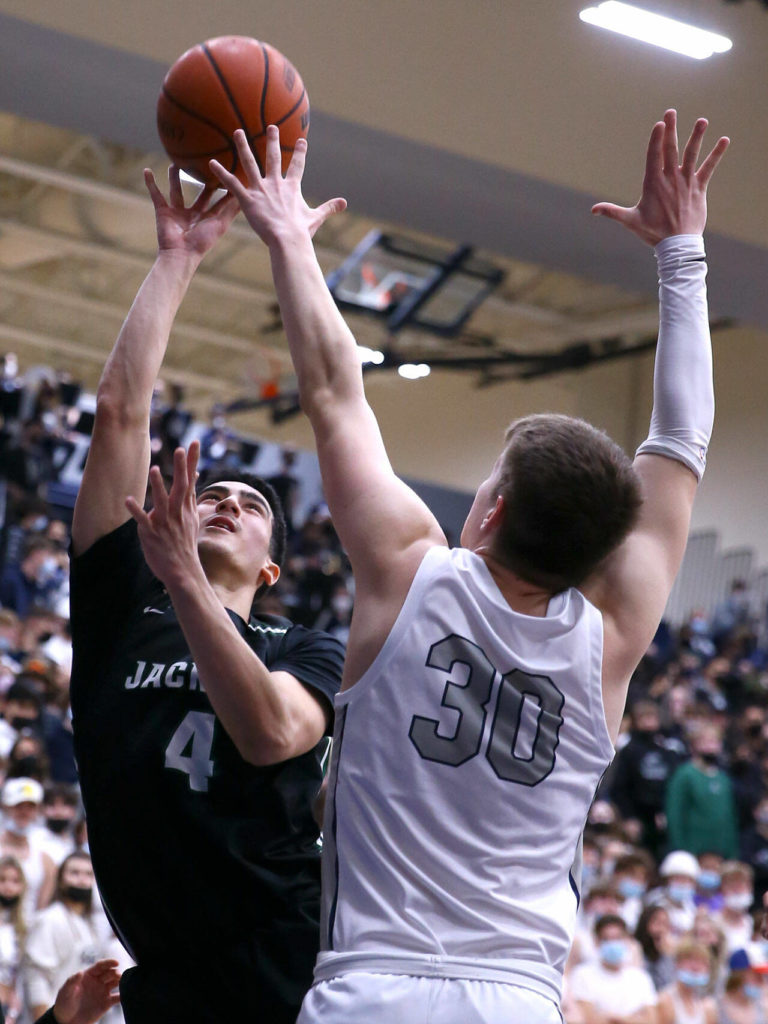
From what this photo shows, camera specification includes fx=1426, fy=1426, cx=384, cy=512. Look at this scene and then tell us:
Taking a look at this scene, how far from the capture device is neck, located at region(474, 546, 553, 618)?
2.10 meters

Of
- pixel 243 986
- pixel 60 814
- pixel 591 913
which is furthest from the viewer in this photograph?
pixel 591 913

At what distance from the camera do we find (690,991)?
827 cm

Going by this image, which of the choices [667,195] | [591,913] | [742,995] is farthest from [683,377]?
[591,913]

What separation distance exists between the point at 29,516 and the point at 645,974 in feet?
21.4

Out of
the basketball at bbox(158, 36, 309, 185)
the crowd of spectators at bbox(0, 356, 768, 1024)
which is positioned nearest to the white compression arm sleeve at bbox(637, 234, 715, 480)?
the basketball at bbox(158, 36, 309, 185)

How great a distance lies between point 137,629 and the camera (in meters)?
2.76

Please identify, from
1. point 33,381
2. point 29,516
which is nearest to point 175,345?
point 33,381

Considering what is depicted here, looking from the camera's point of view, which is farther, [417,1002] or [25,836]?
[25,836]

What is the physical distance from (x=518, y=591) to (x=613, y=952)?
663 cm

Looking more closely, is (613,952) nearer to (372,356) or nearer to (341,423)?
(341,423)

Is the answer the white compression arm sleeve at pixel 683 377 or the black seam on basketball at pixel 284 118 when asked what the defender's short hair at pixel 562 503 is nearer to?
the white compression arm sleeve at pixel 683 377

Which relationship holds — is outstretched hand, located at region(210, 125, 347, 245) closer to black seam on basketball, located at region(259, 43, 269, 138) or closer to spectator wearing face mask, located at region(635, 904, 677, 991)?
black seam on basketball, located at region(259, 43, 269, 138)

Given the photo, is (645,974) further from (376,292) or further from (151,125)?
(376,292)

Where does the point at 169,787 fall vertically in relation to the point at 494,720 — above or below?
below
